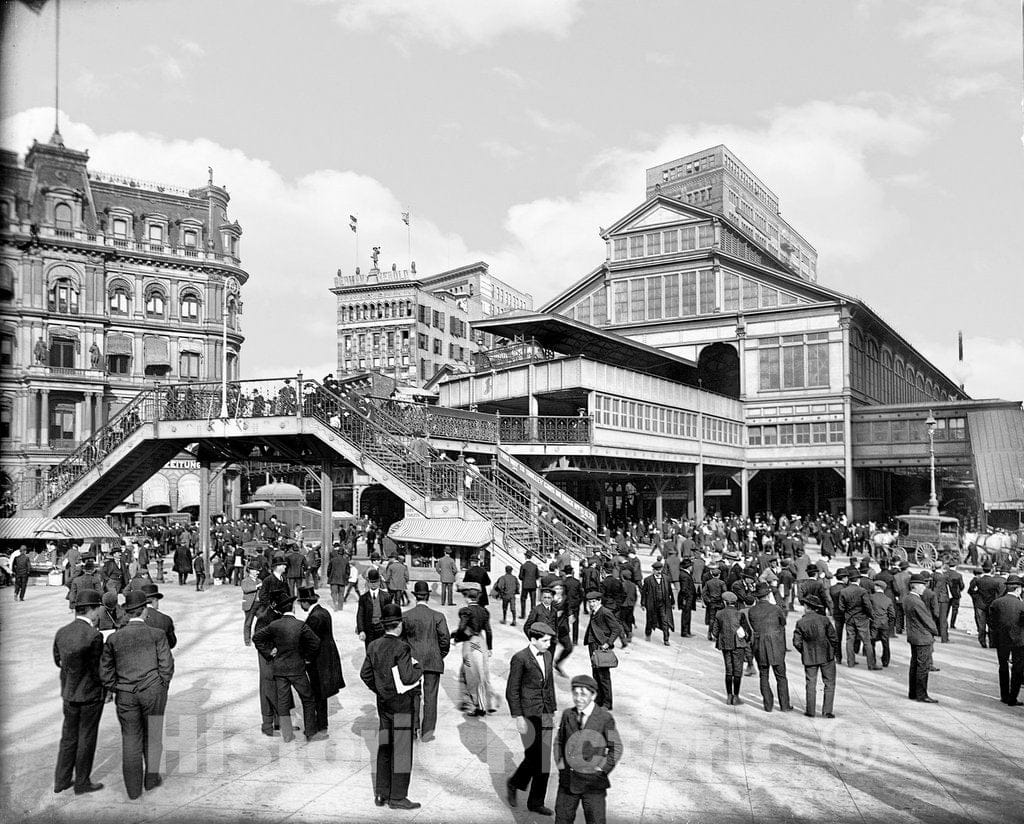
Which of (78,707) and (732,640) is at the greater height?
(78,707)

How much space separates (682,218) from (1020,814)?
146 feet

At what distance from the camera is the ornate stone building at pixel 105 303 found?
59.2m

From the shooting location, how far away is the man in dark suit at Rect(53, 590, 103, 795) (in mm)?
8172

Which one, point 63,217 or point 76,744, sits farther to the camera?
point 63,217

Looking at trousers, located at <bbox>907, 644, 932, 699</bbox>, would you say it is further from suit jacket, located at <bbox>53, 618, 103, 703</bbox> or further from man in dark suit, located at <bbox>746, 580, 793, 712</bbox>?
suit jacket, located at <bbox>53, 618, 103, 703</bbox>

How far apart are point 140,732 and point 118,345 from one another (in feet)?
200

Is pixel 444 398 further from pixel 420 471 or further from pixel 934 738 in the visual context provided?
pixel 934 738

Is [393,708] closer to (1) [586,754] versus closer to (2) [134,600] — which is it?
(1) [586,754]

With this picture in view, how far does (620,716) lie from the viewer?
1133cm

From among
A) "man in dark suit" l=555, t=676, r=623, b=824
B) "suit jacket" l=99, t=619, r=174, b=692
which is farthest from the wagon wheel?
"suit jacket" l=99, t=619, r=174, b=692

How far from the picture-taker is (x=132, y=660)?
326 inches

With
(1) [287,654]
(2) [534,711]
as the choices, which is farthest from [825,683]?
(1) [287,654]

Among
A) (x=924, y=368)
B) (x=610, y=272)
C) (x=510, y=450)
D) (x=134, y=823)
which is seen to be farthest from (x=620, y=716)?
(x=924, y=368)

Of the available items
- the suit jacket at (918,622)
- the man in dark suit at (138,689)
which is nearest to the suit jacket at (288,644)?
the man in dark suit at (138,689)
